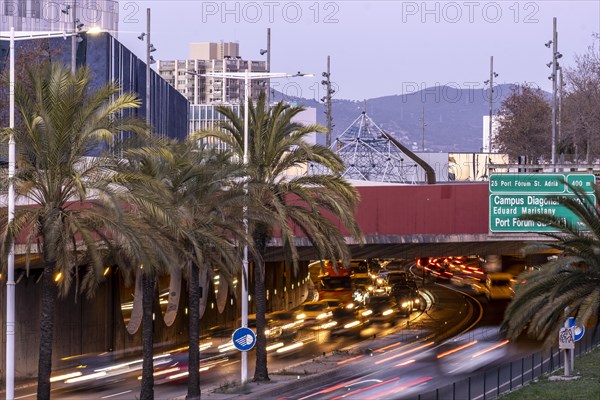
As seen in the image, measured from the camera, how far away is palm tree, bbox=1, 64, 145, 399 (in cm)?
2481

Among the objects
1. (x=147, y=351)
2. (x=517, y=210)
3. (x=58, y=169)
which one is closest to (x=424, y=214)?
(x=517, y=210)

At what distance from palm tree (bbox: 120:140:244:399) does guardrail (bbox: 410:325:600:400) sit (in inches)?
265

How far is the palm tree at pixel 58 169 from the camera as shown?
24812 millimetres

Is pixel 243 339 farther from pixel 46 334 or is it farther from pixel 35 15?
pixel 35 15

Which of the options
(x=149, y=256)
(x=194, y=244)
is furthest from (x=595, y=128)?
(x=149, y=256)

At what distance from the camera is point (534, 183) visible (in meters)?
40.7

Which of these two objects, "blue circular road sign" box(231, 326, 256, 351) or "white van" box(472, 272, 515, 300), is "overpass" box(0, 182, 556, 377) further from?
"white van" box(472, 272, 515, 300)

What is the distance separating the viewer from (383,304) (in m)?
68.6

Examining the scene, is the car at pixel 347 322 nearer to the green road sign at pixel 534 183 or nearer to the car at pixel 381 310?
the car at pixel 381 310

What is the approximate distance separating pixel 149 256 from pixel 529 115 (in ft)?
232

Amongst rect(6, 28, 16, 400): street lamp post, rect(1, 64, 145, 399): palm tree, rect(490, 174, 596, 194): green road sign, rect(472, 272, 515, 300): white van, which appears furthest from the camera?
rect(472, 272, 515, 300): white van

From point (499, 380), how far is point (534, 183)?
30.7 feet

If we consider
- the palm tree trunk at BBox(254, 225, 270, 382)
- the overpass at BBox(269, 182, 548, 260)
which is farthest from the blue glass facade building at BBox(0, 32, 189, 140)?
the palm tree trunk at BBox(254, 225, 270, 382)

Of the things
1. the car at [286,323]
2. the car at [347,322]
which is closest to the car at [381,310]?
the car at [347,322]
